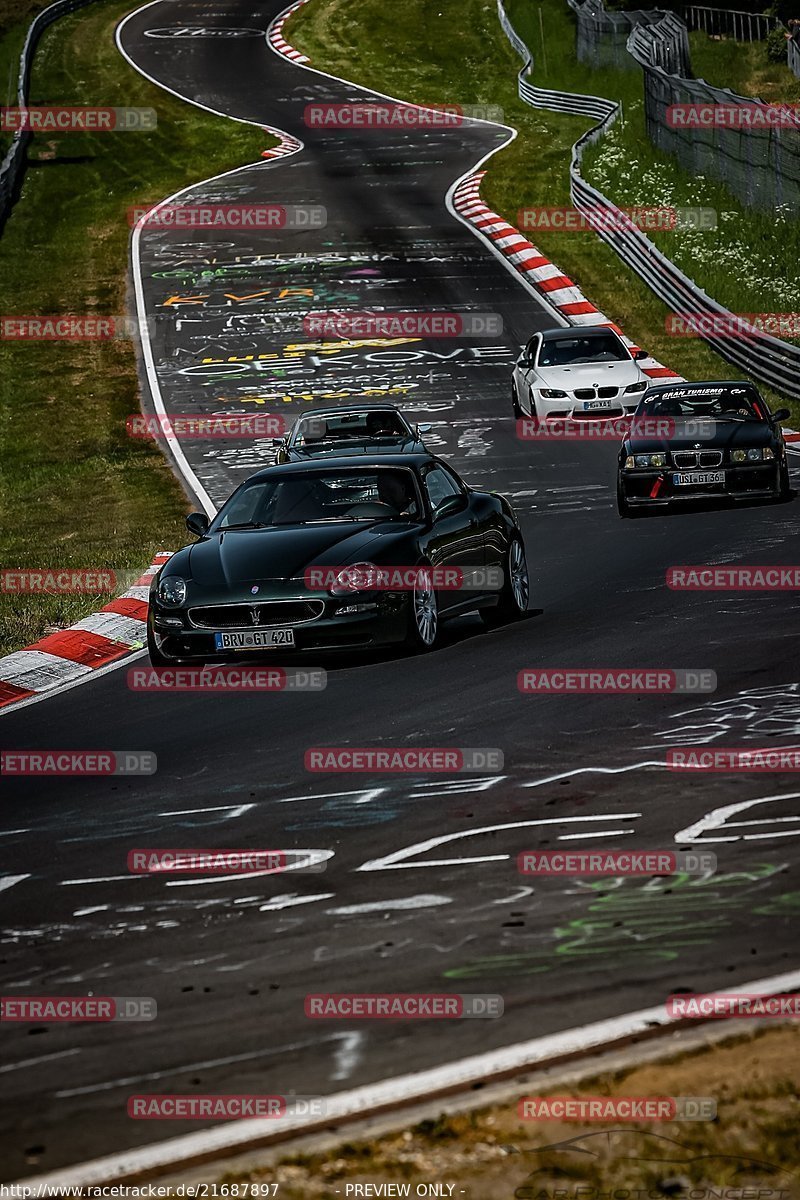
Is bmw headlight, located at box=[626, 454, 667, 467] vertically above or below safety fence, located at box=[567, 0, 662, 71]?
below

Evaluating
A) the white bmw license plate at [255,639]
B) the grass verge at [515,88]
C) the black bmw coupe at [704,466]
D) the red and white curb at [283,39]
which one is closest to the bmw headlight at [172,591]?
the white bmw license plate at [255,639]

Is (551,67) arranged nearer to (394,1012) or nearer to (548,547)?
(548,547)

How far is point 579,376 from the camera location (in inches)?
976

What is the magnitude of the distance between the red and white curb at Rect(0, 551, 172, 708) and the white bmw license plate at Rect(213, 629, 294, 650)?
1379 millimetres

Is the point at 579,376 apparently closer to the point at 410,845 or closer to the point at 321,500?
the point at 321,500

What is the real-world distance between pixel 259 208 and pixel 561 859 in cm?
3840

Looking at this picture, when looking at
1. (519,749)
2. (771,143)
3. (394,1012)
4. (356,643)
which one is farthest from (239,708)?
(771,143)

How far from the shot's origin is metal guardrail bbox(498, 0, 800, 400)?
2561 centimetres

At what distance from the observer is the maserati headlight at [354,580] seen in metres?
11.7

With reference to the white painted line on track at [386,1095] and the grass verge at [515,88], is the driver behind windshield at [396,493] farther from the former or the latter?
the grass verge at [515,88]

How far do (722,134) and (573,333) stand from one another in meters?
12.5

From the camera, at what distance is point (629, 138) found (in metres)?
44.5

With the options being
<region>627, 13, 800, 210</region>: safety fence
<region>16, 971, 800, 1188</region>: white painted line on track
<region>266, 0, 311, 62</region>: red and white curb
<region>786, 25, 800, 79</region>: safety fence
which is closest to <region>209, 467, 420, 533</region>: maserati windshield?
<region>16, 971, 800, 1188</region>: white painted line on track

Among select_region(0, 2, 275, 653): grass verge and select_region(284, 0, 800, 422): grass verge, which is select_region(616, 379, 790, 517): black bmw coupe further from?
select_region(284, 0, 800, 422): grass verge
